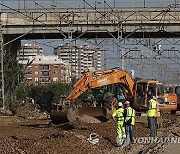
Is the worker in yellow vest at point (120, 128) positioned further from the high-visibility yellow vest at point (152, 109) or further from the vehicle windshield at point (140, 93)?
the vehicle windshield at point (140, 93)

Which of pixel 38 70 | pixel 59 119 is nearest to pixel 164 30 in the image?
pixel 59 119

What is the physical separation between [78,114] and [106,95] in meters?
5.32

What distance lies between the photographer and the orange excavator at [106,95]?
27.6 metres

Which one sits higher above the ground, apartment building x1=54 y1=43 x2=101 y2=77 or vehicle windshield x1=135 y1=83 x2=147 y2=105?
apartment building x1=54 y1=43 x2=101 y2=77

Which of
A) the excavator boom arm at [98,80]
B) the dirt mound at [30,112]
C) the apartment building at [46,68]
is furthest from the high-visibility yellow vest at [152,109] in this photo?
the apartment building at [46,68]

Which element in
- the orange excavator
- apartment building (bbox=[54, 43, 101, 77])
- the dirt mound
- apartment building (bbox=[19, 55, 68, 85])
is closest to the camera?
the orange excavator

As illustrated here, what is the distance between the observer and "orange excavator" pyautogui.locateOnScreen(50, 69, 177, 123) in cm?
2757

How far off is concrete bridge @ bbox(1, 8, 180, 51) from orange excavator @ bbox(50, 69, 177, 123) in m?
12.8

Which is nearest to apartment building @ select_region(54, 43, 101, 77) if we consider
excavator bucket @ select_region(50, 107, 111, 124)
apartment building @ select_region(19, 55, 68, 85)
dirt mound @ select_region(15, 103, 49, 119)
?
dirt mound @ select_region(15, 103, 49, 119)

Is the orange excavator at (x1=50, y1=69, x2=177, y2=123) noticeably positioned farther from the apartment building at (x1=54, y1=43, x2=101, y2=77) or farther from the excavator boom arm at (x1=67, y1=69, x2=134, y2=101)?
the apartment building at (x1=54, y1=43, x2=101, y2=77)

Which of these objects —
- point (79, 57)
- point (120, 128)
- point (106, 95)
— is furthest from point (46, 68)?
point (120, 128)

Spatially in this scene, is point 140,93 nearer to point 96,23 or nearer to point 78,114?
point 78,114

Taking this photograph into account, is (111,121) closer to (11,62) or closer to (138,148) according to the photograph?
(138,148)

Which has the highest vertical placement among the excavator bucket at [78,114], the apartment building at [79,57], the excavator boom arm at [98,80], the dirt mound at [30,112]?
the apartment building at [79,57]
